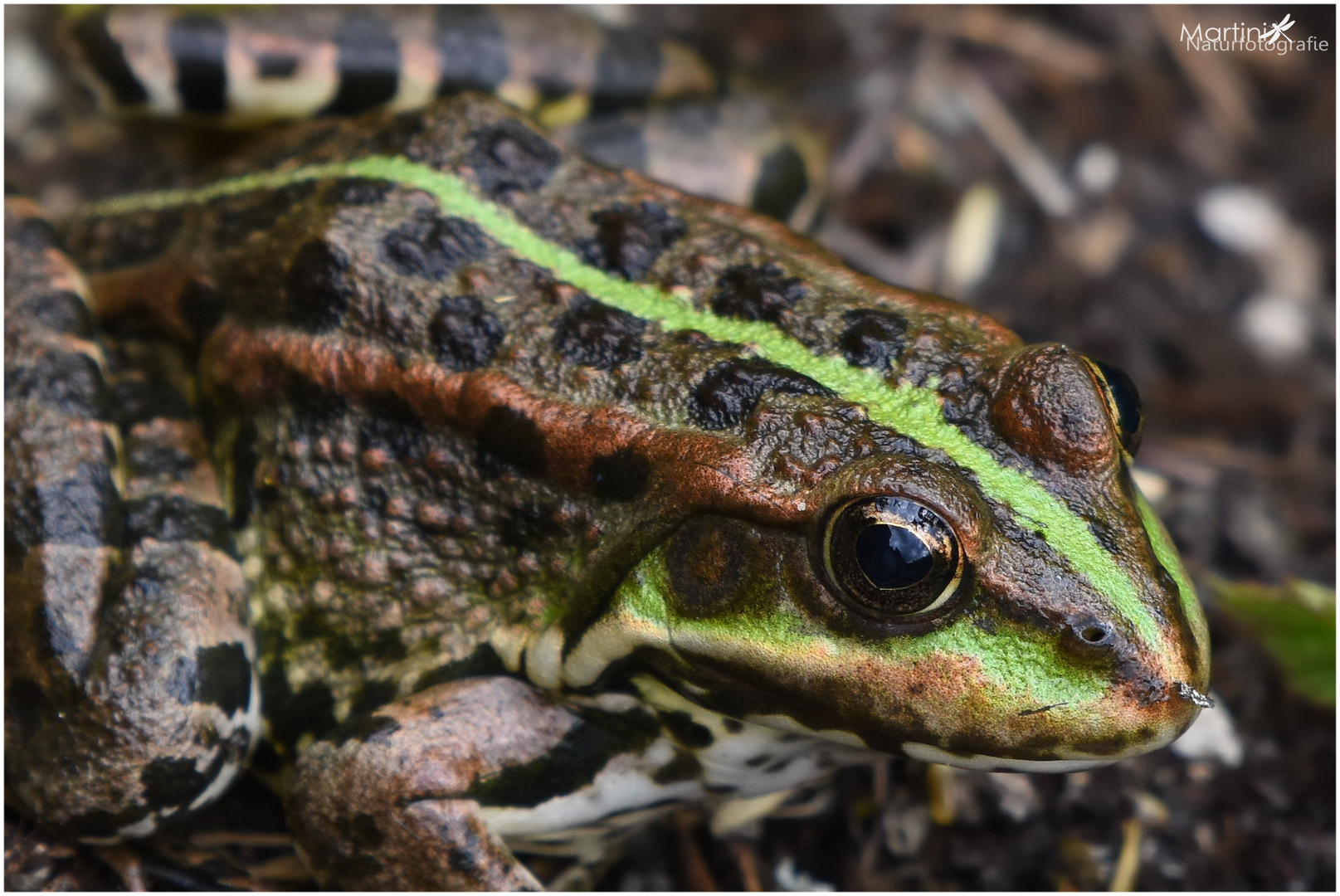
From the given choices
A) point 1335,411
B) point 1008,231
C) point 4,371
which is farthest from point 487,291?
point 1335,411

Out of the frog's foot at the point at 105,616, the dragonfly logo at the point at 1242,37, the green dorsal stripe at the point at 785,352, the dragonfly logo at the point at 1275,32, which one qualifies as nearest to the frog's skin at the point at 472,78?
the green dorsal stripe at the point at 785,352

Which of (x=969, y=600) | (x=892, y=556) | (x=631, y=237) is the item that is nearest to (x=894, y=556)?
(x=892, y=556)

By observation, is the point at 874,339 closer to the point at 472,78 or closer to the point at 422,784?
the point at 422,784

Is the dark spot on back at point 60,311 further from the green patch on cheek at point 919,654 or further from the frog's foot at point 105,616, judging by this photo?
the green patch on cheek at point 919,654

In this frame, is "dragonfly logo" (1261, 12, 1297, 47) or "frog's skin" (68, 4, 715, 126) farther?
"dragonfly logo" (1261, 12, 1297, 47)

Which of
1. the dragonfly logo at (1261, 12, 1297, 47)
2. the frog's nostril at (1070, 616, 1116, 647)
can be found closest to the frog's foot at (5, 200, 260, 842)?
the frog's nostril at (1070, 616, 1116, 647)

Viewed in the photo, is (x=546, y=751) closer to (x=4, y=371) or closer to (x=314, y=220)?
(x=314, y=220)

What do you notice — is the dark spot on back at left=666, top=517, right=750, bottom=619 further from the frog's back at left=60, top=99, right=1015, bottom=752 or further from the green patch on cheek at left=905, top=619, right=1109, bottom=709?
the green patch on cheek at left=905, top=619, right=1109, bottom=709
